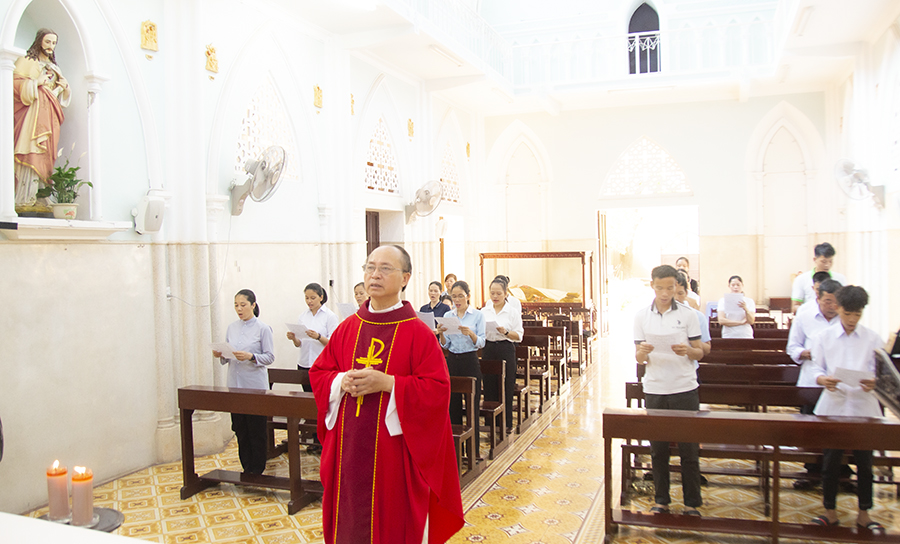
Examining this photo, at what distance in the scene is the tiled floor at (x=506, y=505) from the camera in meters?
4.75

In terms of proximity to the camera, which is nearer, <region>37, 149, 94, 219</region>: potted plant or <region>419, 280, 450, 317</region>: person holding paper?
<region>37, 149, 94, 219</region>: potted plant

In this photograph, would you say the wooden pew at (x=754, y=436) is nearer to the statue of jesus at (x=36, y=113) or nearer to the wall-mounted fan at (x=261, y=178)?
the wall-mounted fan at (x=261, y=178)

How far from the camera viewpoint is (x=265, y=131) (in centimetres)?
833

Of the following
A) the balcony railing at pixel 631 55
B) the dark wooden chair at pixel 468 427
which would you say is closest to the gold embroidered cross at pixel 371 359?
the dark wooden chair at pixel 468 427

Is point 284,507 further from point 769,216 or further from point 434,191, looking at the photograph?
point 769,216

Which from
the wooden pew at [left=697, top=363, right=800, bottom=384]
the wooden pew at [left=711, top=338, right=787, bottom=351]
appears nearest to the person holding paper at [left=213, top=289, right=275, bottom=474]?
the wooden pew at [left=697, top=363, right=800, bottom=384]

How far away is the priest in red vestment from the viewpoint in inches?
126

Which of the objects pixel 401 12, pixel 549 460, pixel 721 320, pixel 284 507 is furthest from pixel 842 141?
pixel 284 507

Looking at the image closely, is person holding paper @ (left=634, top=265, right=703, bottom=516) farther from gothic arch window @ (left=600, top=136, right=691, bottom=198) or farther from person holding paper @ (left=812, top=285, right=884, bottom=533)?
gothic arch window @ (left=600, top=136, right=691, bottom=198)

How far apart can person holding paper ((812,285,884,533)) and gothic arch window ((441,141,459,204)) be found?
33.9 feet

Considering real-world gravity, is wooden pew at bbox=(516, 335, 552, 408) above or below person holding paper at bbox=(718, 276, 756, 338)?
below

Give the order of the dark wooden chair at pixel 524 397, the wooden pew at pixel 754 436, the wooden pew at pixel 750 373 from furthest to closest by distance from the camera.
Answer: the dark wooden chair at pixel 524 397, the wooden pew at pixel 750 373, the wooden pew at pixel 754 436

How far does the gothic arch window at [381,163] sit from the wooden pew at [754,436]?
7.28 metres

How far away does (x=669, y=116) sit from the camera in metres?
15.5
